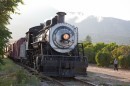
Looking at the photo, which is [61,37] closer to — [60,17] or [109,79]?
[60,17]

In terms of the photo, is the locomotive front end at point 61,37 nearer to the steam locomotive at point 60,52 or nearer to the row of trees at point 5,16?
the steam locomotive at point 60,52

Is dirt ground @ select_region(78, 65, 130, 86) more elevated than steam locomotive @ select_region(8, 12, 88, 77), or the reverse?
steam locomotive @ select_region(8, 12, 88, 77)

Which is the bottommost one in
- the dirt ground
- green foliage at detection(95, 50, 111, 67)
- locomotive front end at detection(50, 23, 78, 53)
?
the dirt ground

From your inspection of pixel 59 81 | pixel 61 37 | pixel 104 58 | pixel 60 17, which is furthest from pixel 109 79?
pixel 104 58

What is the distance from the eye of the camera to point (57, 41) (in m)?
21.6

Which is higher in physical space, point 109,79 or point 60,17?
point 60,17

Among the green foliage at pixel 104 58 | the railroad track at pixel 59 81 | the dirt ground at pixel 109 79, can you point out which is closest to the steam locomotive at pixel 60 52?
the railroad track at pixel 59 81

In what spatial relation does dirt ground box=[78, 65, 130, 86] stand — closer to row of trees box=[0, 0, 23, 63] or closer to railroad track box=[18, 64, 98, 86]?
railroad track box=[18, 64, 98, 86]

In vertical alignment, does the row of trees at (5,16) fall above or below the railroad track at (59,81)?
above

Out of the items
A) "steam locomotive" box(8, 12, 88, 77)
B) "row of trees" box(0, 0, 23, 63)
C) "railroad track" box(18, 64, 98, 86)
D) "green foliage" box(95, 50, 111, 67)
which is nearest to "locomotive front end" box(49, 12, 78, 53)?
"steam locomotive" box(8, 12, 88, 77)

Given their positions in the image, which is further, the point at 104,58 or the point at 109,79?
the point at 104,58

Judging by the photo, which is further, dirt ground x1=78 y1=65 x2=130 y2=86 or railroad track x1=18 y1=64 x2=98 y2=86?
dirt ground x1=78 y1=65 x2=130 y2=86

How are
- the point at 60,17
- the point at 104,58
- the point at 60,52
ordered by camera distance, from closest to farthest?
the point at 60,52 < the point at 60,17 < the point at 104,58

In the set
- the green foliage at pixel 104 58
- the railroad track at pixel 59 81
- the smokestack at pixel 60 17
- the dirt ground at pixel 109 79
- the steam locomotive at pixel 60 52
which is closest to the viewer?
the railroad track at pixel 59 81
